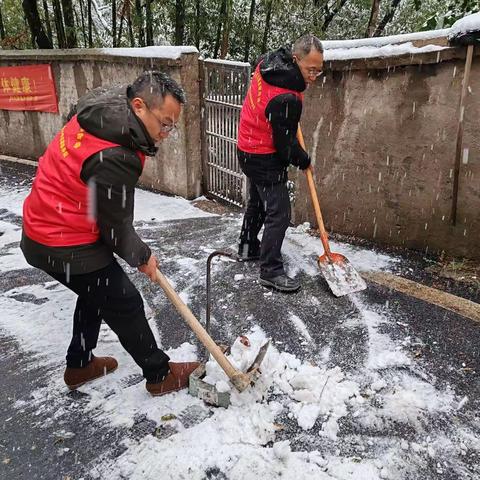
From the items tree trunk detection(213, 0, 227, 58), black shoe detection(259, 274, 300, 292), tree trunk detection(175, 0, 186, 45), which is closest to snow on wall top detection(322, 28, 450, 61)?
black shoe detection(259, 274, 300, 292)

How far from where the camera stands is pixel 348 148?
432 centimetres

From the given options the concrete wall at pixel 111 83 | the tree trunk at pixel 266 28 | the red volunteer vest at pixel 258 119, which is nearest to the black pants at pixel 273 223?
the red volunteer vest at pixel 258 119

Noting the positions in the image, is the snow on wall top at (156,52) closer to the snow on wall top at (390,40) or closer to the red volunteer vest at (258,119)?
the snow on wall top at (390,40)

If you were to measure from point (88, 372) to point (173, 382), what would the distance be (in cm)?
55

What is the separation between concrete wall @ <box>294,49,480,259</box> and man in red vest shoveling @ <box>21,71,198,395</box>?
2.52 metres

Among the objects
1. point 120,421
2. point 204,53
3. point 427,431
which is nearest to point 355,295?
point 427,431

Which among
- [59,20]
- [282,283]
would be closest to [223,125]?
[282,283]

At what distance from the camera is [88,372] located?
107 inches

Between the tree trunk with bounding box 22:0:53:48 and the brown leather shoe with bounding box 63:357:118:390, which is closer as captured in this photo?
the brown leather shoe with bounding box 63:357:118:390

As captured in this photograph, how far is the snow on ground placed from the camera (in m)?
2.16

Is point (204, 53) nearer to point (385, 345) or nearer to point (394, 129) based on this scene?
point (394, 129)

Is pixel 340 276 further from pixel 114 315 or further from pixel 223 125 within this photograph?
pixel 223 125

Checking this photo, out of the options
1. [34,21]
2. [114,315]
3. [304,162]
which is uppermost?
[34,21]

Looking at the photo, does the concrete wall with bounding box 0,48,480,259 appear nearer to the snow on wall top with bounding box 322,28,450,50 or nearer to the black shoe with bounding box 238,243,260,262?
the snow on wall top with bounding box 322,28,450,50
